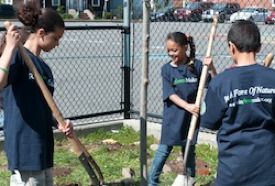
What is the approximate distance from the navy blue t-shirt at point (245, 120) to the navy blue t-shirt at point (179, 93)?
55.1 inches

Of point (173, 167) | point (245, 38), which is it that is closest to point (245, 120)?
point (245, 38)

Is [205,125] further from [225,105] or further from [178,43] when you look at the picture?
[178,43]

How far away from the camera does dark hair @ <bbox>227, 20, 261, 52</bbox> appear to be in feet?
9.20

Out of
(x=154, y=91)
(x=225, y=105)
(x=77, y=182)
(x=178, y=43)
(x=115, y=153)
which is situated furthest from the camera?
(x=154, y=91)

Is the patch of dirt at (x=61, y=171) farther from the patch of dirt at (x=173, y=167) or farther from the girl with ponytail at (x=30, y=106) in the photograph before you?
the girl with ponytail at (x=30, y=106)

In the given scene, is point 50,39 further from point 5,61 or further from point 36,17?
point 5,61

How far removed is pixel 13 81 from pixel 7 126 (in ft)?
0.95

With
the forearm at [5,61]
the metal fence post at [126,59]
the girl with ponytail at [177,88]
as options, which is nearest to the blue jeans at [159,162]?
the girl with ponytail at [177,88]

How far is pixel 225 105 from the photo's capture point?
2771mm

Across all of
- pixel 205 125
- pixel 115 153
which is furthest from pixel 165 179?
pixel 205 125

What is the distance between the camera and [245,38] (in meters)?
2.80

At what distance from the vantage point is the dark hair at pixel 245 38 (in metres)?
2.80

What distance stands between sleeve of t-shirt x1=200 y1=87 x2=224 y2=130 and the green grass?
2.03 m

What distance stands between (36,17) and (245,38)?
1192 millimetres
